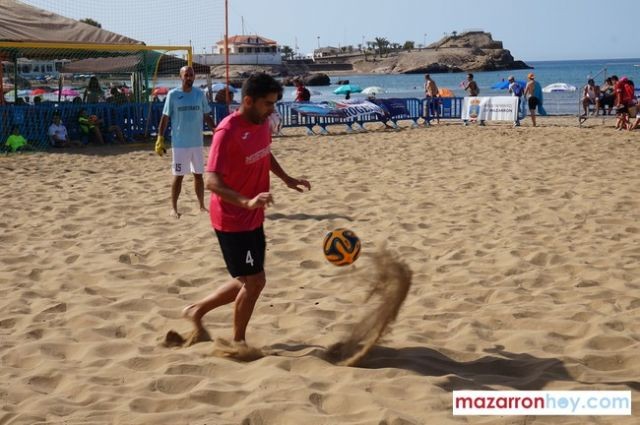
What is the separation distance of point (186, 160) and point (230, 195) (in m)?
4.69

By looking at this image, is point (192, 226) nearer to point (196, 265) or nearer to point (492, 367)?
point (196, 265)

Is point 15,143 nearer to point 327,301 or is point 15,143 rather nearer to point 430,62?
point 327,301

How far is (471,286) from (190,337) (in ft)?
7.31

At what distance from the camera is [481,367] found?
4.29 meters

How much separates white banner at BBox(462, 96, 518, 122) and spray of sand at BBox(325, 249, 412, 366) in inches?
650

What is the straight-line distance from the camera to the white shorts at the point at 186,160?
8.62 meters

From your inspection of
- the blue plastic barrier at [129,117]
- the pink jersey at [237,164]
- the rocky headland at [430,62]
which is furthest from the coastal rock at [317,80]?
the pink jersey at [237,164]

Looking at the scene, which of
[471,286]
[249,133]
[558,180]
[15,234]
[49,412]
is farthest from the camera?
[558,180]

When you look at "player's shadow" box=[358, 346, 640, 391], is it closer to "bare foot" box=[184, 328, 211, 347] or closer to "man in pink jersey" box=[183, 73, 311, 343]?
"man in pink jersey" box=[183, 73, 311, 343]

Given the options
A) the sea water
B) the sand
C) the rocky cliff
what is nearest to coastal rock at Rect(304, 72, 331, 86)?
the sea water

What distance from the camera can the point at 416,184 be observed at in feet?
34.2

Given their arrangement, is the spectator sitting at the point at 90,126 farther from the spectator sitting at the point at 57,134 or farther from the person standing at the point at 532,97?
the person standing at the point at 532,97

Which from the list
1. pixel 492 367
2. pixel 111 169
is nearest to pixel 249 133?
pixel 492 367

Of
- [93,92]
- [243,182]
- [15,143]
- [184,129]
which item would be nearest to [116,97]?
[93,92]
